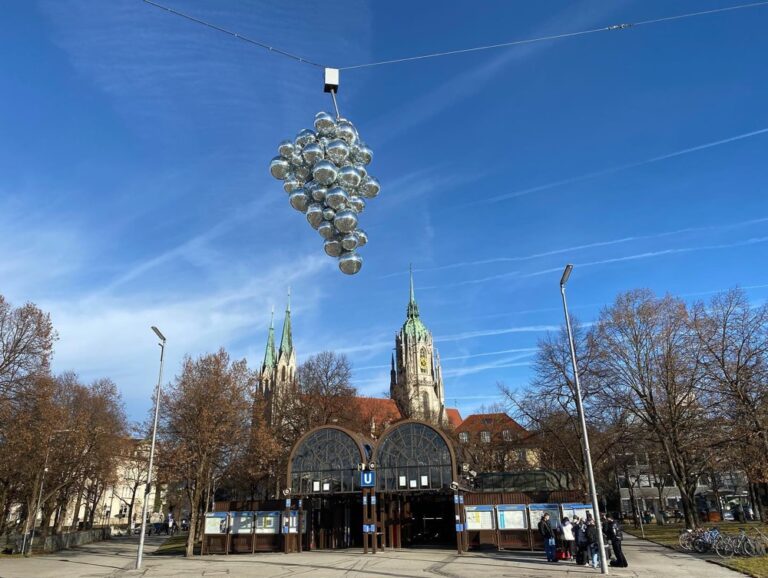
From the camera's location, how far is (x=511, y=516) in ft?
88.8

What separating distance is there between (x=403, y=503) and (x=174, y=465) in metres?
13.8

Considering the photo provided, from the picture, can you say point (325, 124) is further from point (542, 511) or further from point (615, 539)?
point (542, 511)

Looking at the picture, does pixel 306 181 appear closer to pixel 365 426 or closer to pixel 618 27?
pixel 618 27

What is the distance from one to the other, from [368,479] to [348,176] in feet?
72.9

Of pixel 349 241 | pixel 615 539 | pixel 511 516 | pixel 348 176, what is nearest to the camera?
pixel 348 176

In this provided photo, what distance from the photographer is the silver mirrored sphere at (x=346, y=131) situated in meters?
9.12

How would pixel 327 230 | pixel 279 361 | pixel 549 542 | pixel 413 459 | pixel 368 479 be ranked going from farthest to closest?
pixel 279 361 → pixel 413 459 → pixel 368 479 → pixel 549 542 → pixel 327 230

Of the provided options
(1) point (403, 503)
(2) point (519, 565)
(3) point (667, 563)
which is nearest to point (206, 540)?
(1) point (403, 503)

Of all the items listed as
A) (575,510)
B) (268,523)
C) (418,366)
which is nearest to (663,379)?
(575,510)

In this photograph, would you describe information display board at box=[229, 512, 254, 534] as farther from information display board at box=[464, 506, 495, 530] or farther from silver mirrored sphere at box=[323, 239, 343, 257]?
silver mirrored sphere at box=[323, 239, 343, 257]

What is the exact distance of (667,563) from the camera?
19766 mm

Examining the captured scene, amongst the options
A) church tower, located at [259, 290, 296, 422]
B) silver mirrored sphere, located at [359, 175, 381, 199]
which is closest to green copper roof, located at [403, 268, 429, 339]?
church tower, located at [259, 290, 296, 422]

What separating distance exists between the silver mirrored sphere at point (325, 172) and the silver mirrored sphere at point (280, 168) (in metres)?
0.78

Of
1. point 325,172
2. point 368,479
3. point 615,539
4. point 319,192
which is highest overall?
point 325,172
